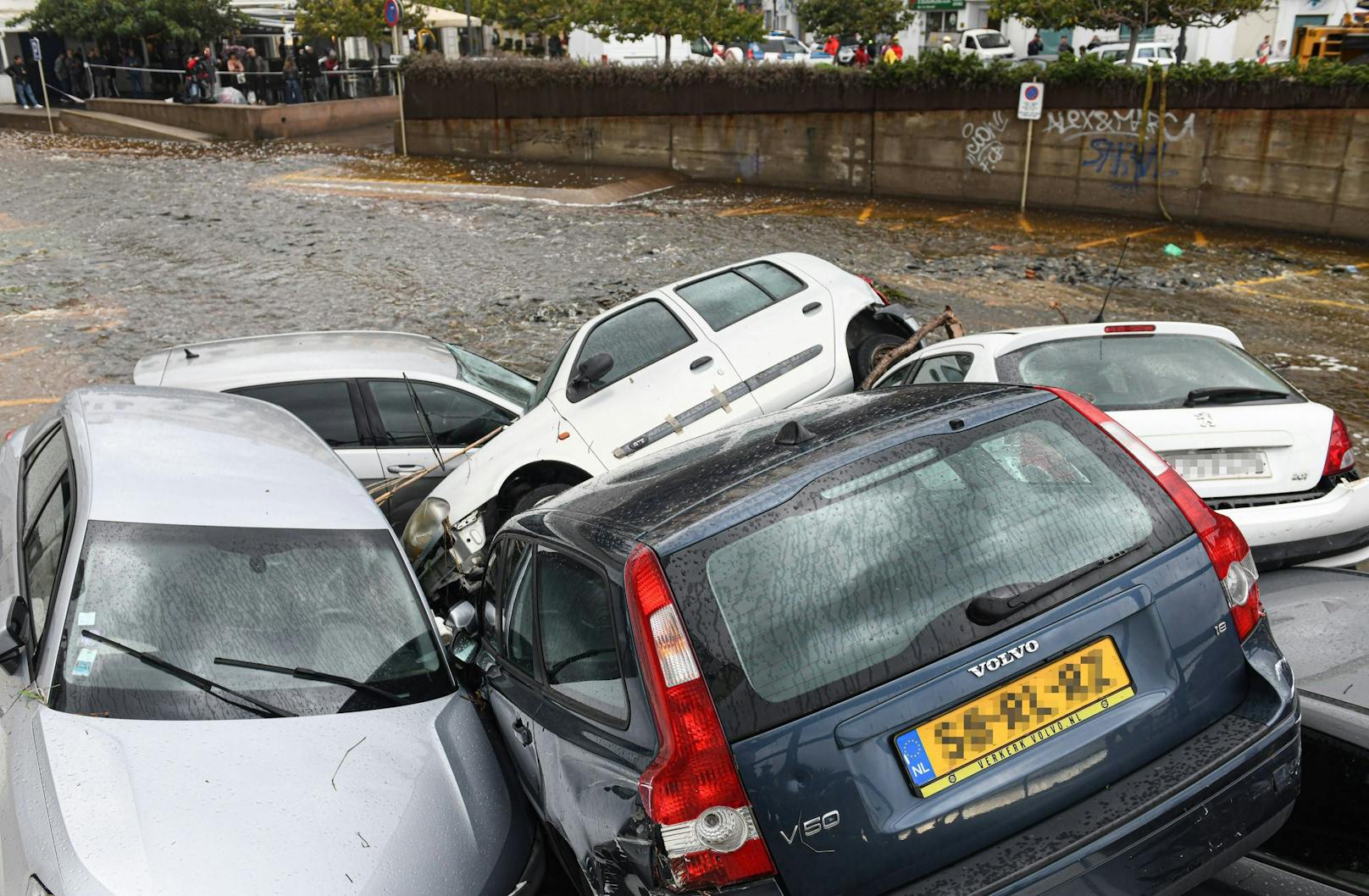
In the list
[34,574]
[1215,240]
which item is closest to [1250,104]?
[1215,240]

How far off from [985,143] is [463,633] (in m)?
17.8

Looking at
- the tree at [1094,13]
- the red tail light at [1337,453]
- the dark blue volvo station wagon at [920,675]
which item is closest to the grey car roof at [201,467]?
the dark blue volvo station wagon at [920,675]

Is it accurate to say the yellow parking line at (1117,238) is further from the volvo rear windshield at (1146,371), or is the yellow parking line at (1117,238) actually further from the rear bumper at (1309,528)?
the rear bumper at (1309,528)

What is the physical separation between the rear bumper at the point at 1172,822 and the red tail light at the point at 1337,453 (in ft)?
9.46

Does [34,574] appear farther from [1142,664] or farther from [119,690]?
[1142,664]

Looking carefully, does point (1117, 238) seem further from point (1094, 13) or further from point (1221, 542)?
point (1221, 542)

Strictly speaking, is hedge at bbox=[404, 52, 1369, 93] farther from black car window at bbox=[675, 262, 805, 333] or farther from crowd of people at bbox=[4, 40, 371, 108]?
black car window at bbox=[675, 262, 805, 333]

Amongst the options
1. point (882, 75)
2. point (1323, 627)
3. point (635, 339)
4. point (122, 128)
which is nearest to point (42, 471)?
point (635, 339)

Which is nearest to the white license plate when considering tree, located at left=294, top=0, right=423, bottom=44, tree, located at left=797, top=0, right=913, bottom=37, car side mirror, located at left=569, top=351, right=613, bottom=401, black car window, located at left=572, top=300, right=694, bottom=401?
black car window, located at left=572, top=300, right=694, bottom=401

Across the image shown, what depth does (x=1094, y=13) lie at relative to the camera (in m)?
21.4

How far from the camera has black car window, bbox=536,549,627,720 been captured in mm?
2877

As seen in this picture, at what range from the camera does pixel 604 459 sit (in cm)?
652

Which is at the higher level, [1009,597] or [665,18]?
[665,18]

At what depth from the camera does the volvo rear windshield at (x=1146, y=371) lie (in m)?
5.62
